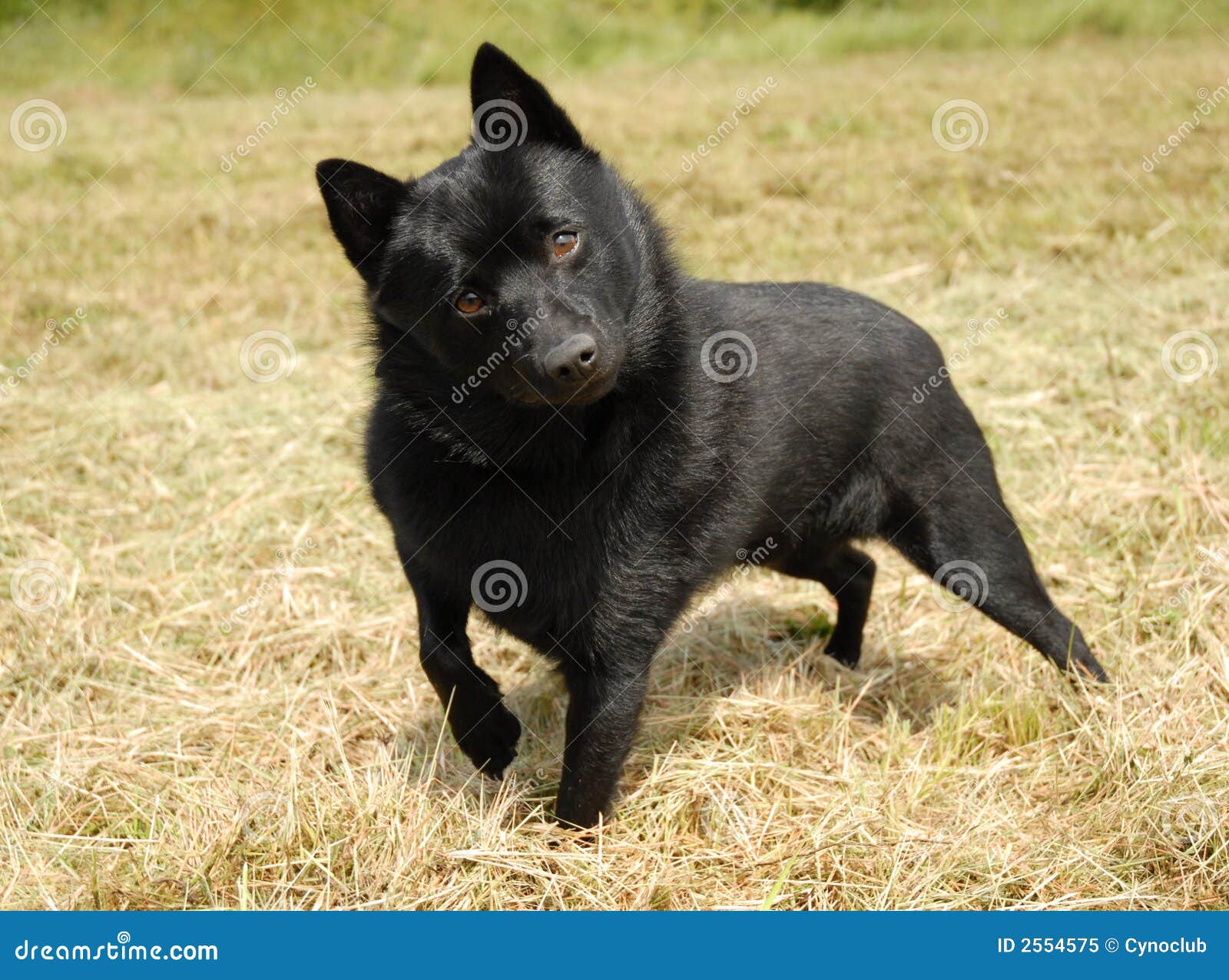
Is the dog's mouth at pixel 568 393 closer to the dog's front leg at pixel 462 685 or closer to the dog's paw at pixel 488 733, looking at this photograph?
the dog's front leg at pixel 462 685

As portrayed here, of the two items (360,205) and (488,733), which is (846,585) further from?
(360,205)

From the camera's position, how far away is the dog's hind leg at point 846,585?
12.4ft

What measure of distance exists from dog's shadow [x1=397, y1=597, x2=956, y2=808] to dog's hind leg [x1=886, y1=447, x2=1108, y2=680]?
0.38m

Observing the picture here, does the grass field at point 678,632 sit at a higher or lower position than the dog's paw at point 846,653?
higher

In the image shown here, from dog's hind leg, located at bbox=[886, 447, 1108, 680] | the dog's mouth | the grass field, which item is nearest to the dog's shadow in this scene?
the grass field

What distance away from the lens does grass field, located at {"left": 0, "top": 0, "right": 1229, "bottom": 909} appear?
2.81m

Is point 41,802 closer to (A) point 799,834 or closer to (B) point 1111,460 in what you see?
(A) point 799,834

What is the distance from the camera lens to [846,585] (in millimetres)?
3879

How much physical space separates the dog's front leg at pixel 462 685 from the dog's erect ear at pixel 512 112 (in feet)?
3.98

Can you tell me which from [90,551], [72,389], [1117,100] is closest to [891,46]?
[1117,100]

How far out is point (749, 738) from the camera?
3.45m

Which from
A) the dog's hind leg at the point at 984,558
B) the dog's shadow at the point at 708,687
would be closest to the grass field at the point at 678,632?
the dog's shadow at the point at 708,687

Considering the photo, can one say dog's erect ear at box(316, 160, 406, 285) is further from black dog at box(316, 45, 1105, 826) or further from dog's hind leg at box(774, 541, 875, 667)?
dog's hind leg at box(774, 541, 875, 667)

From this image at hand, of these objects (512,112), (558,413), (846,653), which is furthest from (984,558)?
(512,112)
